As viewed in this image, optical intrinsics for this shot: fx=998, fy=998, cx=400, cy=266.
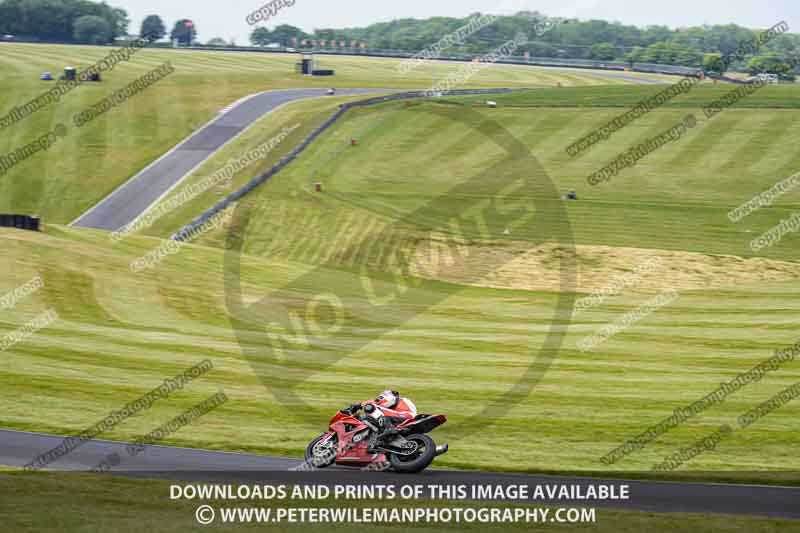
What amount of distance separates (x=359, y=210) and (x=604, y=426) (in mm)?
33363

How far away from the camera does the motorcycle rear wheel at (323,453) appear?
21.2 m

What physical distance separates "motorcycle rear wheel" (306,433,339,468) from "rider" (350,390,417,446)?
0.96 meters

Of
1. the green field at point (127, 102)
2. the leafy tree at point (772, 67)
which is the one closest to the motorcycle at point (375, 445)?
the green field at point (127, 102)

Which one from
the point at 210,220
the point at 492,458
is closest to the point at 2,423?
the point at 492,458

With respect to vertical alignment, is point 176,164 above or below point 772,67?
below

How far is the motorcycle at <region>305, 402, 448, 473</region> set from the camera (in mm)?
20594

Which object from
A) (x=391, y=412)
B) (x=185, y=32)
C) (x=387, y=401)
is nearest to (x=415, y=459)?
(x=391, y=412)

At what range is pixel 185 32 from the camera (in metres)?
179

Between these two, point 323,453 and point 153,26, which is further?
point 153,26

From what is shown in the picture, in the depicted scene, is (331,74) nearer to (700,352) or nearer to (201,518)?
(700,352)

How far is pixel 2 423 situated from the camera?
960 inches

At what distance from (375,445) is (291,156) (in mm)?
48406

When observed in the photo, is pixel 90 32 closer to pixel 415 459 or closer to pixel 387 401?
pixel 387 401

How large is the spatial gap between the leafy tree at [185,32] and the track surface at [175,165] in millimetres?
89821
